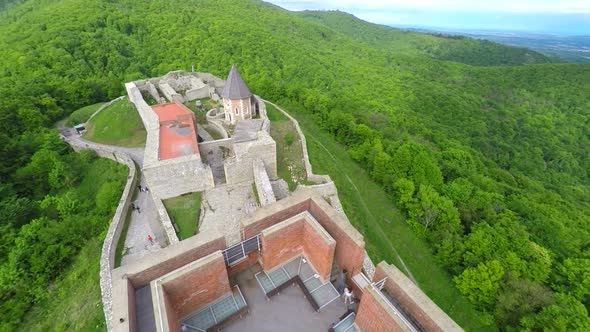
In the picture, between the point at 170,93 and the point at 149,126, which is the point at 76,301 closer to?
the point at 149,126

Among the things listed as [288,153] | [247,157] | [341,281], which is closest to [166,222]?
[247,157]

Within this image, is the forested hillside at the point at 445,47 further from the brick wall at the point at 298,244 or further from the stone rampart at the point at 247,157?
the brick wall at the point at 298,244

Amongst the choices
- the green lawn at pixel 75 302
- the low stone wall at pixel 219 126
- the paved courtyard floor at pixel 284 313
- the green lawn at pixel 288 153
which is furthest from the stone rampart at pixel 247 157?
the paved courtyard floor at pixel 284 313

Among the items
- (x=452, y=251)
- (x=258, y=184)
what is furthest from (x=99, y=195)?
(x=452, y=251)

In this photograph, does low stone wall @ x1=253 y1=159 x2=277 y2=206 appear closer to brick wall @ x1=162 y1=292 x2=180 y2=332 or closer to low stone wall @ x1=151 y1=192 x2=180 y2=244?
low stone wall @ x1=151 y1=192 x2=180 y2=244

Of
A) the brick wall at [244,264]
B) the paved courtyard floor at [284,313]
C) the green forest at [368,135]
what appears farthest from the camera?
the green forest at [368,135]

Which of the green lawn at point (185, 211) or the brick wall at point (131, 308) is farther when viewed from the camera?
the green lawn at point (185, 211)
